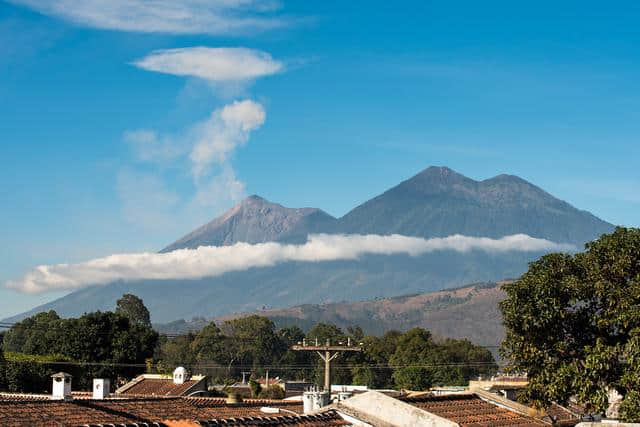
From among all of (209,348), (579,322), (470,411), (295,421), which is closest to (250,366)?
(209,348)

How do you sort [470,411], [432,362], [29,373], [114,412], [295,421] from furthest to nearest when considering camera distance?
[432,362] → [29,373] → [470,411] → [114,412] → [295,421]

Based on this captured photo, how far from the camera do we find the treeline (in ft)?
325

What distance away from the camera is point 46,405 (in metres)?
30.2

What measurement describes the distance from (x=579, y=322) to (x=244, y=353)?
13833 centimetres

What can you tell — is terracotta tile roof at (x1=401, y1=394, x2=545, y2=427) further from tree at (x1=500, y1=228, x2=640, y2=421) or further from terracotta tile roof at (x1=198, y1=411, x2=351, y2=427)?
terracotta tile roof at (x1=198, y1=411, x2=351, y2=427)

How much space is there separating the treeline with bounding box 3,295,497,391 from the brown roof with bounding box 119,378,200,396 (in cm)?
1024

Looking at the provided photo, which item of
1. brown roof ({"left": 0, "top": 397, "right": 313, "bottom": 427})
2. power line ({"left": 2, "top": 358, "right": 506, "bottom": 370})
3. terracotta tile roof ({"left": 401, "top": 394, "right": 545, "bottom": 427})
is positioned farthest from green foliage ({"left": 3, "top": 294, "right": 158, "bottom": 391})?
terracotta tile roof ({"left": 401, "top": 394, "right": 545, "bottom": 427})

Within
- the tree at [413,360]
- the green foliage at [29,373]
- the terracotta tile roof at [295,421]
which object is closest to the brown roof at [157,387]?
the green foliage at [29,373]

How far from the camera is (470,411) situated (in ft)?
110

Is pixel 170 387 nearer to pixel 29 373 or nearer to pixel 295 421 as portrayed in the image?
pixel 29 373

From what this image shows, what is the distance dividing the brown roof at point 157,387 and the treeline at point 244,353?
1024 cm

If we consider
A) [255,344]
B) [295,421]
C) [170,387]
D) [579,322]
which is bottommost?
[295,421]

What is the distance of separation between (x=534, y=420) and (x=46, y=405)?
16.4 meters

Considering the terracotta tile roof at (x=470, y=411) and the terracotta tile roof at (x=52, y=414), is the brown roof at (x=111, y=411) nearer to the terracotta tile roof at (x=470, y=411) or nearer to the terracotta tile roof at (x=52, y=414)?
the terracotta tile roof at (x=52, y=414)
